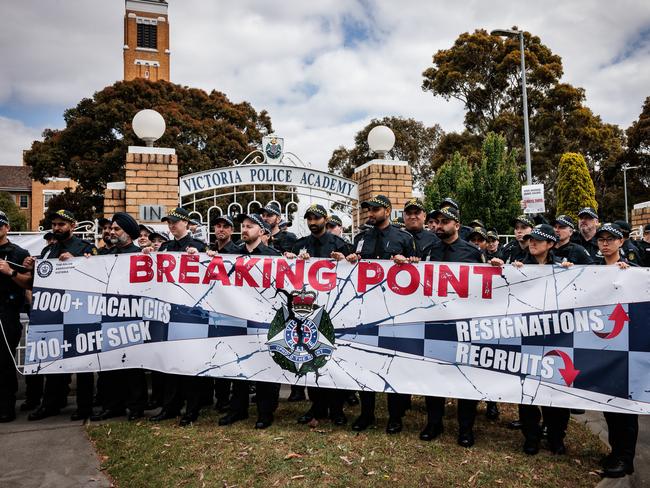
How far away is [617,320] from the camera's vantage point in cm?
383

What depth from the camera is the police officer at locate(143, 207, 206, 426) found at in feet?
15.0

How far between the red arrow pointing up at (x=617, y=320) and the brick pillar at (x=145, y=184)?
6122mm

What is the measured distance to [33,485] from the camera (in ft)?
11.4

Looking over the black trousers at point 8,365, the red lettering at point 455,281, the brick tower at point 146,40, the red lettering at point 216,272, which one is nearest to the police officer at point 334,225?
the red lettering at point 216,272

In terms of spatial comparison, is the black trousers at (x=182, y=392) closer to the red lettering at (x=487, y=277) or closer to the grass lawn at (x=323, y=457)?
the grass lawn at (x=323, y=457)

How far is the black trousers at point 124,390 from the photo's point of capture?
188 inches

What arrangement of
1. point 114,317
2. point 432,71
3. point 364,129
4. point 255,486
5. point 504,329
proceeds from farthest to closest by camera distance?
point 364,129
point 432,71
point 114,317
point 504,329
point 255,486

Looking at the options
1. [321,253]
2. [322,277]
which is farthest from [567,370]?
[321,253]

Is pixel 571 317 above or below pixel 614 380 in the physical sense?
above

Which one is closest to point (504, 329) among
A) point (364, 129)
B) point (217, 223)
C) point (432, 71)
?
point (217, 223)

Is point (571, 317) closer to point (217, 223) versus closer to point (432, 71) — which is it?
point (217, 223)

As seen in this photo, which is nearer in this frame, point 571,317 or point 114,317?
point 571,317

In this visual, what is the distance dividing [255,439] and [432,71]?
91.2 ft

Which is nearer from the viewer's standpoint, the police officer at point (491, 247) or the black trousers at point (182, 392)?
the black trousers at point (182, 392)
